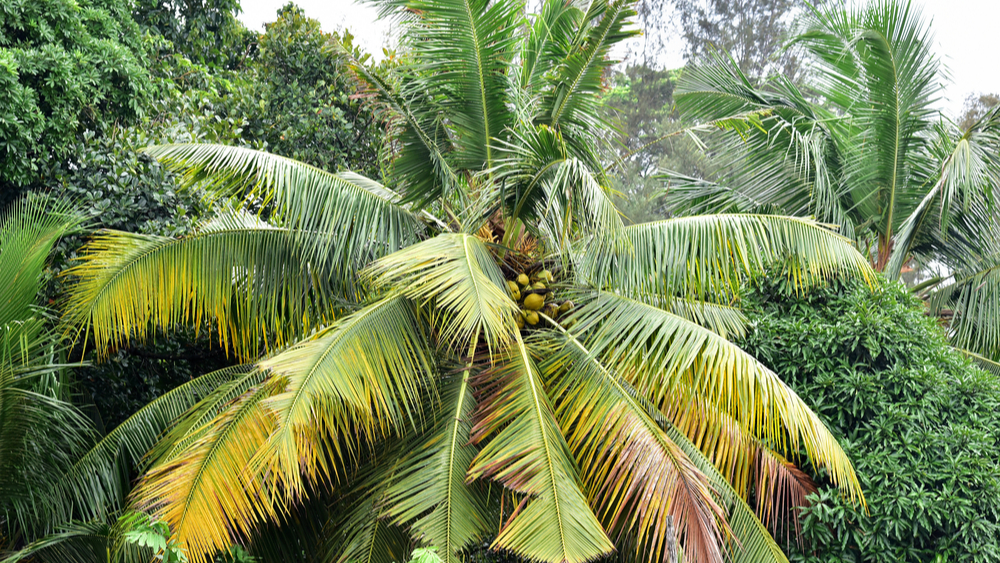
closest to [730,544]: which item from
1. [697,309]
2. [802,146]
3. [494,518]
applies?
[494,518]

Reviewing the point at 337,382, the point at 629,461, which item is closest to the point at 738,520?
the point at 629,461

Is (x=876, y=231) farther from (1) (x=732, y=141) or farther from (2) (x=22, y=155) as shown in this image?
(2) (x=22, y=155)

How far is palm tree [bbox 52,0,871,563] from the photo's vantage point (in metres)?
4.29

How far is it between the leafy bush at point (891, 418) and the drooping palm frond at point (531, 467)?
2004mm

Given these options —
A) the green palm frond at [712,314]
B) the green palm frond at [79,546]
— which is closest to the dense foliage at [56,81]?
the green palm frond at [79,546]

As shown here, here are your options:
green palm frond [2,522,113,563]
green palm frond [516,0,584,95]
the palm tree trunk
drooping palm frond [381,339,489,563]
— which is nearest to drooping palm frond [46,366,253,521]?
green palm frond [2,522,113,563]

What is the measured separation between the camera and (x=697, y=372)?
4961 millimetres

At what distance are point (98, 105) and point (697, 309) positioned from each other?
5606mm

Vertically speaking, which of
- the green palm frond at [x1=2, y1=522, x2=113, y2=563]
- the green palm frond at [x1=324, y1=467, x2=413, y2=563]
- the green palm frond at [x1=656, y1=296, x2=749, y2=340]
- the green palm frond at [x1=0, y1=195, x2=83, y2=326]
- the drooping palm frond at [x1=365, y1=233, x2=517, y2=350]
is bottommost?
the green palm frond at [x1=324, y1=467, x2=413, y2=563]

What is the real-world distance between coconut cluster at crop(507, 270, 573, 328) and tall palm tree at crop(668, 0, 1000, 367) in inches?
110

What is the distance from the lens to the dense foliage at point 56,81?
581 centimetres

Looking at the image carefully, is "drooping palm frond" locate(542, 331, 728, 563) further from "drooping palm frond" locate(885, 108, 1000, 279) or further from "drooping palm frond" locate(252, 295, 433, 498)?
"drooping palm frond" locate(885, 108, 1000, 279)

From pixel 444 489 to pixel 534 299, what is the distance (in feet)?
5.45

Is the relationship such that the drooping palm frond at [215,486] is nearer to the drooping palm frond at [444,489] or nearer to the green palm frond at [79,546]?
the green palm frond at [79,546]
